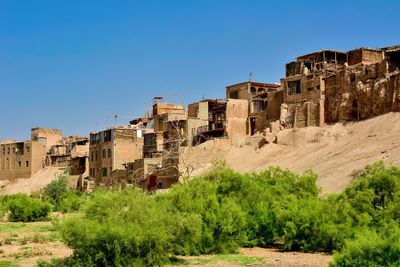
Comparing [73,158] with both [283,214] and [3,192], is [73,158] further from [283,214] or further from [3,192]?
[283,214]

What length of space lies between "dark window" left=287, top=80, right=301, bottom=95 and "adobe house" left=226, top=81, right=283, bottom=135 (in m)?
2.00

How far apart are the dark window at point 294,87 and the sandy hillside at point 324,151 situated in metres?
3.50

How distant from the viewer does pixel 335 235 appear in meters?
21.9

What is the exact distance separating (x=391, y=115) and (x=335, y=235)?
27.3 metres

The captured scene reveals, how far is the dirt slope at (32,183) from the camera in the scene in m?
79.1

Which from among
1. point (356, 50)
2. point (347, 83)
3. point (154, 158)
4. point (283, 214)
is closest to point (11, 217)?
point (154, 158)

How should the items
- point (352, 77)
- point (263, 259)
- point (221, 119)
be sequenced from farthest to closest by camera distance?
point (221, 119), point (352, 77), point (263, 259)

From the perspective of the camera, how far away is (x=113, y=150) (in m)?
68.4

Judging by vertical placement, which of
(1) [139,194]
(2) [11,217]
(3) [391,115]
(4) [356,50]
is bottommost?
(2) [11,217]

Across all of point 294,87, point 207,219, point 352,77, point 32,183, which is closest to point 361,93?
point 352,77

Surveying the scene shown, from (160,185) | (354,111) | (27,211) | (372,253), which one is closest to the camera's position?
(372,253)

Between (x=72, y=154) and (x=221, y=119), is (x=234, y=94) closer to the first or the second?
(x=221, y=119)

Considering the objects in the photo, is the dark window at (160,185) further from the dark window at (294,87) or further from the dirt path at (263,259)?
the dirt path at (263,259)

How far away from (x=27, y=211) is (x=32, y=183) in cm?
4082
